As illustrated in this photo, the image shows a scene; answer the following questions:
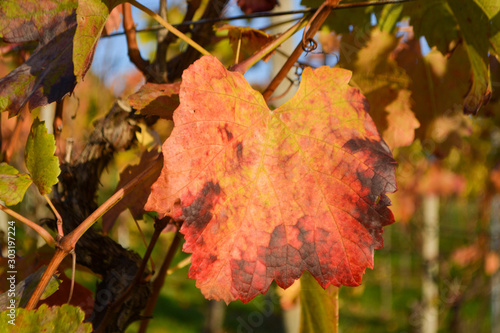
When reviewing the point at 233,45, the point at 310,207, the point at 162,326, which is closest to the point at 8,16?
the point at 233,45

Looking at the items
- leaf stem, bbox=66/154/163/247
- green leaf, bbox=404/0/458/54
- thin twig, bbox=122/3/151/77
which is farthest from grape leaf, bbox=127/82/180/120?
green leaf, bbox=404/0/458/54

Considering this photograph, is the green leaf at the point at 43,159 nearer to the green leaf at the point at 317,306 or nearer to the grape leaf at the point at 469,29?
the green leaf at the point at 317,306

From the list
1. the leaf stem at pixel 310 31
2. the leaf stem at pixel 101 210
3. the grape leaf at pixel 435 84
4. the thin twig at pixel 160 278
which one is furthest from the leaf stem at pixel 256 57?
the grape leaf at pixel 435 84

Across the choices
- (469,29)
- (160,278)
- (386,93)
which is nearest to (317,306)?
(160,278)

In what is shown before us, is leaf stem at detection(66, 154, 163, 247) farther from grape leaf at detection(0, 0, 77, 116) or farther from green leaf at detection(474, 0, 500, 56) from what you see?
green leaf at detection(474, 0, 500, 56)

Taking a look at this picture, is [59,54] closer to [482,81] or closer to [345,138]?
[345,138]
